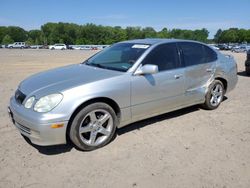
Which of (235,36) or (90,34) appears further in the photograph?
(235,36)

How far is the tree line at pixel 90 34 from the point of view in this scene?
108312mm

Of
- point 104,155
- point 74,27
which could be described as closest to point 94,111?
point 104,155

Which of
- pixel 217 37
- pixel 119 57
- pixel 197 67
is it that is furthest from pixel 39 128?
pixel 217 37

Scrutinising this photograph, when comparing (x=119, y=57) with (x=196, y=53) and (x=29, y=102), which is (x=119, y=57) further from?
(x=29, y=102)

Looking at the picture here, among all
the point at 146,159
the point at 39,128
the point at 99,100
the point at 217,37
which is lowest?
the point at 146,159

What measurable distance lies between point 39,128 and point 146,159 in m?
1.48

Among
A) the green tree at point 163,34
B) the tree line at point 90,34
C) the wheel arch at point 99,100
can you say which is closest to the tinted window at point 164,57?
the wheel arch at point 99,100

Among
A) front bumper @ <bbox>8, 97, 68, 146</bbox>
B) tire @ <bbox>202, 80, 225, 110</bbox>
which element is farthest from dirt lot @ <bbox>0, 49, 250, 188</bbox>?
tire @ <bbox>202, 80, 225, 110</bbox>

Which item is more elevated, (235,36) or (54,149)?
(235,36)

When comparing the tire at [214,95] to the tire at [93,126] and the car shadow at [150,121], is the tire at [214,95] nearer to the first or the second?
the car shadow at [150,121]

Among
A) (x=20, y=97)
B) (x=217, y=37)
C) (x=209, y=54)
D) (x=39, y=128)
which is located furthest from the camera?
(x=217, y=37)

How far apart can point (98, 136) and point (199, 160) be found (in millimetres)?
1496

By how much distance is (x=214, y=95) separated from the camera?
5930mm

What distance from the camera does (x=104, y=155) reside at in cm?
381
